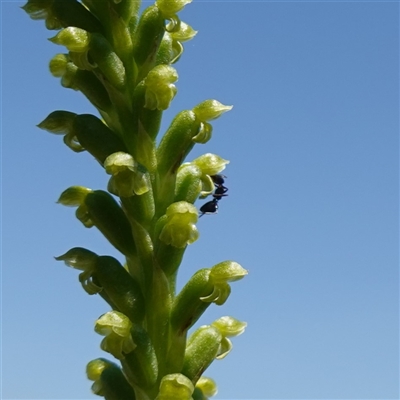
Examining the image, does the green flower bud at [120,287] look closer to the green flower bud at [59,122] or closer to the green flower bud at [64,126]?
the green flower bud at [64,126]

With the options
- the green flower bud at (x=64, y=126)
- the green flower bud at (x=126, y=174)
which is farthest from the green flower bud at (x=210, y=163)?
the green flower bud at (x=64, y=126)

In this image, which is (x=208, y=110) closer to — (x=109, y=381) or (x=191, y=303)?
(x=191, y=303)

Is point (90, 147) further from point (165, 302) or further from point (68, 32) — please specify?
point (165, 302)

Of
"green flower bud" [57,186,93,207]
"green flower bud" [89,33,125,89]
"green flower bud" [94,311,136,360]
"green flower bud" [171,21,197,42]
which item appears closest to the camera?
"green flower bud" [94,311,136,360]

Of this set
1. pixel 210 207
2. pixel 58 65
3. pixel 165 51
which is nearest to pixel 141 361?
pixel 210 207

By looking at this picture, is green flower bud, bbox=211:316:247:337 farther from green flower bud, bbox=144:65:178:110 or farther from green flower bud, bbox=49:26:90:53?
green flower bud, bbox=49:26:90:53

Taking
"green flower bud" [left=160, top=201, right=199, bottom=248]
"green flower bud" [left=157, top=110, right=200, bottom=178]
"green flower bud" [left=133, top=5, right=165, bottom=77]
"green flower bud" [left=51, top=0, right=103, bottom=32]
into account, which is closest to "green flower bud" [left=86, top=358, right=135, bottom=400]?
"green flower bud" [left=160, top=201, right=199, bottom=248]
